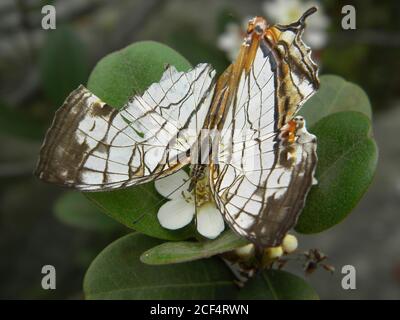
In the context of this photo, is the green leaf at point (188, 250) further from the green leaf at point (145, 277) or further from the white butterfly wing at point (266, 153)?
the green leaf at point (145, 277)

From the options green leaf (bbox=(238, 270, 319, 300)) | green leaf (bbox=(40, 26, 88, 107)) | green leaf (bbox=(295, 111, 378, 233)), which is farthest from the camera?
green leaf (bbox=(40, 26, 88, 107))

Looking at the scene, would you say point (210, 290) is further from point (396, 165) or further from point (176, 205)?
point (396, 165)

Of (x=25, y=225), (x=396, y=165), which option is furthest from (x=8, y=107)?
(x=396, y=165)

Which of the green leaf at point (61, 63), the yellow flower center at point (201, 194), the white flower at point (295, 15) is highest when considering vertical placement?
the white flower at point (295, 15)

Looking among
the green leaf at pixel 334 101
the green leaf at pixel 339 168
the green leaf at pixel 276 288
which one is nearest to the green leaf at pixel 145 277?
the green leaf at pixel 276 288

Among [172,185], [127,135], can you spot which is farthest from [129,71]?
[172,185]

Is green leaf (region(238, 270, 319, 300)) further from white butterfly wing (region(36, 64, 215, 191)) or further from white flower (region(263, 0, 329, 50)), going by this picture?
white flower (region(263, 0, 329, 50))

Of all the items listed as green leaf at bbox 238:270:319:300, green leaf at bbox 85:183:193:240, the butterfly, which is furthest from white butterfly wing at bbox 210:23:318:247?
green leaf at bbox 238:270:319:300
